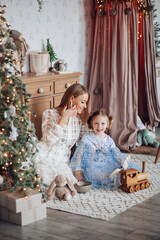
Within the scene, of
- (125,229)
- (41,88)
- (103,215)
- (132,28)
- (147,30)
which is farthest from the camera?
(147,30)

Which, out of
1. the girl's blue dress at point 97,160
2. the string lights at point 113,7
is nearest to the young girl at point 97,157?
the girl's blue dress at point 97,160

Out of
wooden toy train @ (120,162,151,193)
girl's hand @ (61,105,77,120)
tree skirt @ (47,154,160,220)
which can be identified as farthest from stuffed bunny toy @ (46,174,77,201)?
girl's hand @ (61,105,77,120)

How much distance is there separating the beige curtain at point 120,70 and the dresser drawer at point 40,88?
4.07ft

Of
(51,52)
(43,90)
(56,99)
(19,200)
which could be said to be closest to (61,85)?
(56,99)

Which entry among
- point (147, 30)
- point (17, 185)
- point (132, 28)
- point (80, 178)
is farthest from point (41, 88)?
point (147, 30)

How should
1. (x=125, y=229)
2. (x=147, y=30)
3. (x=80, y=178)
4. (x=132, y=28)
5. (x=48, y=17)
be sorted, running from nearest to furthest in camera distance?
(x=125, y=229), (x=80, y=178), (x=48, y=17), (x=132, y=28), (x=147, y=30)

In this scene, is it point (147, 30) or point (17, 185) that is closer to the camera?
point (17, 185)

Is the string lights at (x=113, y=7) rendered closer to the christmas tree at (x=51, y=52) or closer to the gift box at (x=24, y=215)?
the christmas tree at (x=51, y=52)

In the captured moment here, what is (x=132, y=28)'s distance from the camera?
17.2 feet

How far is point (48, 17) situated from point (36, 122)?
59.2 inches

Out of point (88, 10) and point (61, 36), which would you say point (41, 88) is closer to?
point (61, 36)

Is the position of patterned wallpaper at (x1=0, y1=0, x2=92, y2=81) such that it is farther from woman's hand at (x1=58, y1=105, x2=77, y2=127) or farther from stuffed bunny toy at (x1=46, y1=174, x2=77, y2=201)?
stuffed bunny toy at (x1=46, y1=174, x2=77, y2=201)

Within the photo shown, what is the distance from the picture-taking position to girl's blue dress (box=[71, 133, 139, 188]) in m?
3.81

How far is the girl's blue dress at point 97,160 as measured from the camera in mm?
3810
